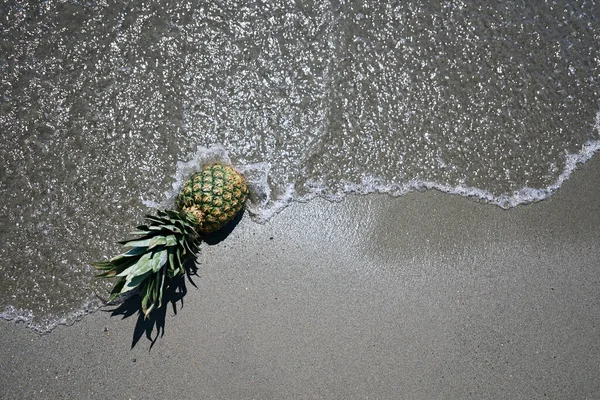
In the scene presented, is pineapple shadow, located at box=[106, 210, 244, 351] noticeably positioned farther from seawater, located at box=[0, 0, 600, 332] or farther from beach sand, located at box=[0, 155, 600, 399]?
seawater, located at box=[0, 0, 600, 332]

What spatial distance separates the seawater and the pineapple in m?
0.35

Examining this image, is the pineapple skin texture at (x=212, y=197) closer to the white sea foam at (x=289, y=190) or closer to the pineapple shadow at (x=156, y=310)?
the white sea foam at (x=289, y=190)

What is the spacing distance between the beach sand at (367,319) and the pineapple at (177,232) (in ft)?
1.03

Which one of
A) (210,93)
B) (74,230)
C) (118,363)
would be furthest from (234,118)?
(118,363)

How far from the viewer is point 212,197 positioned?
142 inches

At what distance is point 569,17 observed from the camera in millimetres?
4516

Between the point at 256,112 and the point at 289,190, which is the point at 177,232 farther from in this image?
the point at 256,112

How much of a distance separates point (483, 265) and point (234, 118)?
A: 2.29 meters

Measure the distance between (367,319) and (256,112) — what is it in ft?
6.03

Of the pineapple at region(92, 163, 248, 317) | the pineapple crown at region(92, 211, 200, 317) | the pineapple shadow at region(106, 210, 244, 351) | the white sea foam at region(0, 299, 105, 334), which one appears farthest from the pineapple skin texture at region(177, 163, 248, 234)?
the white sea foam at region(0, 299, 105, 334)

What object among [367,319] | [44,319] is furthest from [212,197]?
[44,319]

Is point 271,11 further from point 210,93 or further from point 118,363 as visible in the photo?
point 118,363

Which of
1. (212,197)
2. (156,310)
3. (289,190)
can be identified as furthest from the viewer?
(289,190)

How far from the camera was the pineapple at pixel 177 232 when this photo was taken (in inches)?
128
